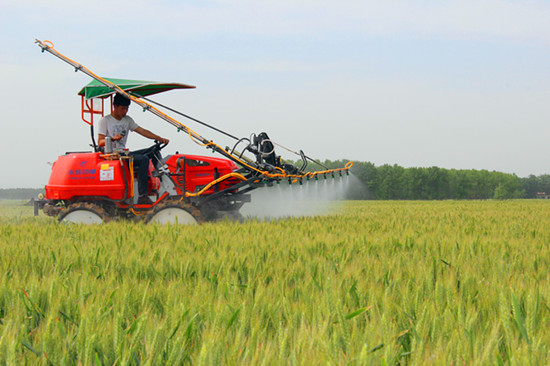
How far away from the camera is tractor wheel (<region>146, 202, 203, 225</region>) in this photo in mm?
8594

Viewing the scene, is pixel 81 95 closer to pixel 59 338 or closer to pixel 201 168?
pixel 201 168

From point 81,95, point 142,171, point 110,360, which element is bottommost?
point 110,360

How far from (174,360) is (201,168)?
746 cm

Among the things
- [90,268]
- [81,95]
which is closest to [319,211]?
[81,95]

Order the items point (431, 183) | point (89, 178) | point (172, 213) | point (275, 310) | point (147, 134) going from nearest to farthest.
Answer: point (275, 310) → point (172, 213) → point (89, 178) → point (147, 134) → point (431, 183)

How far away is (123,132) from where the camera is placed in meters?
9.32

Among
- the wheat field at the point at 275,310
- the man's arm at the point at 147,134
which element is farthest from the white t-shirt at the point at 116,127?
the wheat field at the point at 275,310

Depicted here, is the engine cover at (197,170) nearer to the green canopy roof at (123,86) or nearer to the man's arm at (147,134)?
Result: the man's arm at (147,134)

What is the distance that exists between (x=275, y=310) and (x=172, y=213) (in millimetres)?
6339

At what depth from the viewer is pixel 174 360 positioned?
2006mm

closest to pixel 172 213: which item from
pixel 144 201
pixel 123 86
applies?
pixel 144 201

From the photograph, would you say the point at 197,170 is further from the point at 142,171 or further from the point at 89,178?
the point at 89,178

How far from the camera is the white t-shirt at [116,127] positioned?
9.15 metres

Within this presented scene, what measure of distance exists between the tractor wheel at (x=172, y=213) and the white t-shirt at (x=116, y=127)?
156 cm
